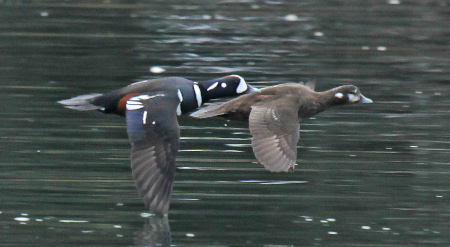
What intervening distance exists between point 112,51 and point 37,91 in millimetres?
3865

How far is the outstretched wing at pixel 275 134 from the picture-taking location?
8.60 m

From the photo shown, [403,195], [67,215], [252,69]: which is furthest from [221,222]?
[252,69]

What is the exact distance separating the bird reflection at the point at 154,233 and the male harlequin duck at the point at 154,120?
3.5 inches

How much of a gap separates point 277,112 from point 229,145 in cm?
148

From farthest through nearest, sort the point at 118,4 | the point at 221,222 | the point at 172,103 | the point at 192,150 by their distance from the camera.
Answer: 1. the point at 118,4
2. the point at 192,150
3. the point at 172,103
4. the point at 221,222

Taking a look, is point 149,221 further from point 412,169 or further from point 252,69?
point 252,69

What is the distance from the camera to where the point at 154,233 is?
7.69 meters

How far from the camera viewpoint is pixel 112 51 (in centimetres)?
1694

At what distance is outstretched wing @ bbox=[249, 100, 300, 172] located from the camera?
860 centimetres

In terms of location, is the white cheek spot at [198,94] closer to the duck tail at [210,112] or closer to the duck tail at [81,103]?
the duck tail at [210,112]

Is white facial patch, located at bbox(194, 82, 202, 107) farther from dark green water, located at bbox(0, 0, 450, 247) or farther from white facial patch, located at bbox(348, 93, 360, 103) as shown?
white facial patch, located at bbox(348, 93, 360, 103)

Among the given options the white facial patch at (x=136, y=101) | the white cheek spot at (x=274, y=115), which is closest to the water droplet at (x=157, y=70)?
the white cheek spot at (x=274, y=115)

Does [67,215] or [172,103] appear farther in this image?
[172,103]

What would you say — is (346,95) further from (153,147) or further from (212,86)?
(153,147)
